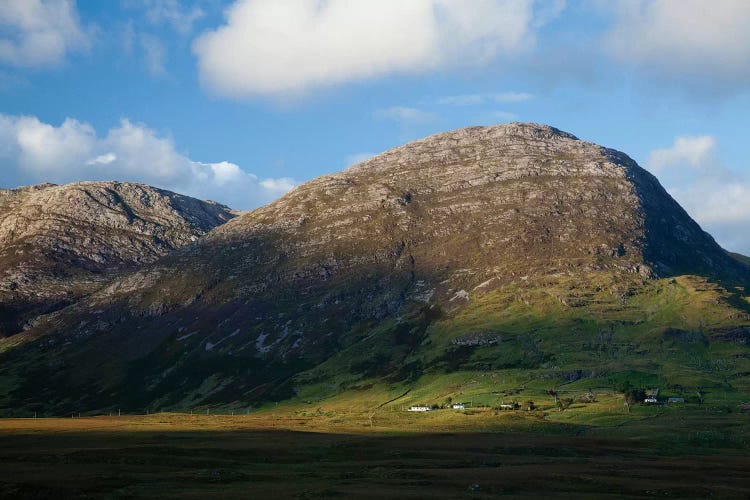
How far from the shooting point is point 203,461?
398 ft

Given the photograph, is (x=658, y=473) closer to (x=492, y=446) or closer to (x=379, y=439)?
(x=492, y=446)

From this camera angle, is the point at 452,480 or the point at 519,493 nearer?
the point at 519,493

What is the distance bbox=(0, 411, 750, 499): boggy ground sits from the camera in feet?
310

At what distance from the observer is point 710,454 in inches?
5822

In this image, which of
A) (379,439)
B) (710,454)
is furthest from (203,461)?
(710,454)

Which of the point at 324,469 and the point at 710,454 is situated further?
the point at 710,454

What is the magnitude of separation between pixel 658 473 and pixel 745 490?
1627cm

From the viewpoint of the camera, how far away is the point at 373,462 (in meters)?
127

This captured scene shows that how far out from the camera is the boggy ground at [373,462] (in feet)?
310

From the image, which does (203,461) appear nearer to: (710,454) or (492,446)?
(492,446)

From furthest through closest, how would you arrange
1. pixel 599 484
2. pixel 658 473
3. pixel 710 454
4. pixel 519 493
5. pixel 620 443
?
1. pixel 620 443
2. pixel 710 454
3. pixel 658 473
4. pixel 599 484
5. pixel 519 493

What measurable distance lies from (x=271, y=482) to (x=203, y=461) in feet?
80.2

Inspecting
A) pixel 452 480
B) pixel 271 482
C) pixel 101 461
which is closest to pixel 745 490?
pixel 452 480

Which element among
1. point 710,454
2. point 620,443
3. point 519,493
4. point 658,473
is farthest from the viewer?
point 620,443
